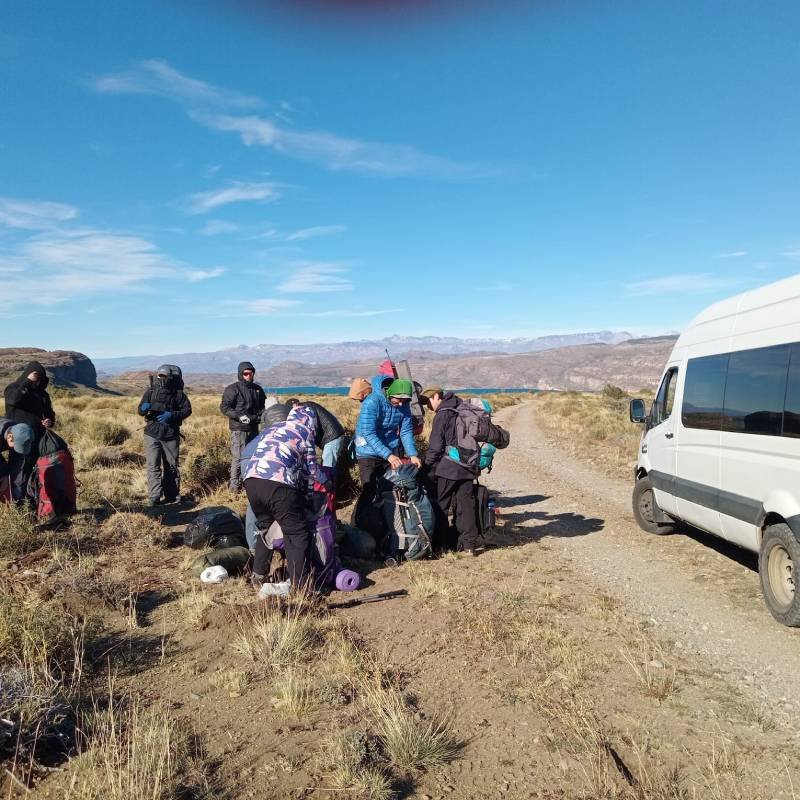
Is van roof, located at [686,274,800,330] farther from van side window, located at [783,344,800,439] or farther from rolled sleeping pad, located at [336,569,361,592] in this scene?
rolled sleeping pad, located at [336,569,361,592]

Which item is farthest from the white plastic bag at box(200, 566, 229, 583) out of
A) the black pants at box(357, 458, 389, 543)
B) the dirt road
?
the dirt road

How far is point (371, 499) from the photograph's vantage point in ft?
21.5

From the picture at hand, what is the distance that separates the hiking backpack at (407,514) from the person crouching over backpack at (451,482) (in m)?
0.40

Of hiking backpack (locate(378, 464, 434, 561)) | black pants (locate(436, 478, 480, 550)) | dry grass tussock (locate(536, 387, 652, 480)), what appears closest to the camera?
hiking backpack (locate(378, 464, 434, 561))

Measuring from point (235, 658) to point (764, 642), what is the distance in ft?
13.1

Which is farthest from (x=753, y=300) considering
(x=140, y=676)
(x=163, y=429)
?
(x=163, y=429)

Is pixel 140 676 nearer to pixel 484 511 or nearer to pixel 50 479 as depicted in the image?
pixel 484 511

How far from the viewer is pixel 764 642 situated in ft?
14.5

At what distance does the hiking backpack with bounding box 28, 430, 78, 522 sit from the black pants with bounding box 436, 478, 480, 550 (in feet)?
15.5

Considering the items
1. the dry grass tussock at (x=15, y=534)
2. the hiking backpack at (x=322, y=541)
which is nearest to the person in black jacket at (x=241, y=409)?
the dry grass tussock at (x=15, y=534)

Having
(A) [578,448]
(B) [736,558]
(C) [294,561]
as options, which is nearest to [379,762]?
(C) [294,561]

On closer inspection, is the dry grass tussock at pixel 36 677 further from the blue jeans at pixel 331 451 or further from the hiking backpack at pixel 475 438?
the hiking backpack at pixel 475 438

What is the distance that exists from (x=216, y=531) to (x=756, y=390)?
565 centimetres

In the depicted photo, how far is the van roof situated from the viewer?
4.64 meters
